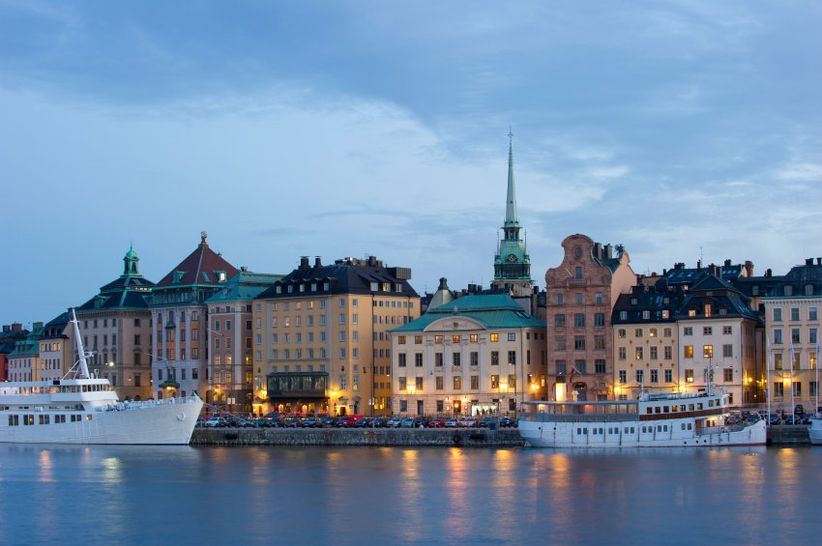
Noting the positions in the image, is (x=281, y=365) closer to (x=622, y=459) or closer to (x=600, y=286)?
(x=600, y=286)

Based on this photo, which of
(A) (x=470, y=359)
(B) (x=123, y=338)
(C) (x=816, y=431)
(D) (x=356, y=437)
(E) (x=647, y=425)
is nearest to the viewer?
(C) (x=816, y=431)

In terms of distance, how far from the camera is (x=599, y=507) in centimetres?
7806

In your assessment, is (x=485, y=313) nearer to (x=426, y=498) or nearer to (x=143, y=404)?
(x=143, y=404)

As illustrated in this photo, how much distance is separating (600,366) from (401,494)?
176ft

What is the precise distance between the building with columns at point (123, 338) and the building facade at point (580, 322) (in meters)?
56.9

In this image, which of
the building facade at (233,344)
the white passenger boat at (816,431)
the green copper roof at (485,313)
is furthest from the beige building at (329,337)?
the white passenger boat at (816,431)

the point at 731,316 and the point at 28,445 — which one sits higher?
the point at 731,316

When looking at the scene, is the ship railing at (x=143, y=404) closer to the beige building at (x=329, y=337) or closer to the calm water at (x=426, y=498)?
the calm water at (x=426, y=498)

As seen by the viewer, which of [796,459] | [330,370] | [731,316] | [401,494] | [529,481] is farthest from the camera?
[330,370]

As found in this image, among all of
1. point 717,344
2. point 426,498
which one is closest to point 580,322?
point 717,344

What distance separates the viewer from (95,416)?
12975 centimetres

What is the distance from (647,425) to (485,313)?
31727 mm

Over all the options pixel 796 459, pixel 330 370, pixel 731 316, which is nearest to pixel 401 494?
pixel 796 459

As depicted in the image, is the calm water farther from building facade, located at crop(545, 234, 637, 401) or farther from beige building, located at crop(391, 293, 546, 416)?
beige building, located at crop(391, 293, 546, 416)
